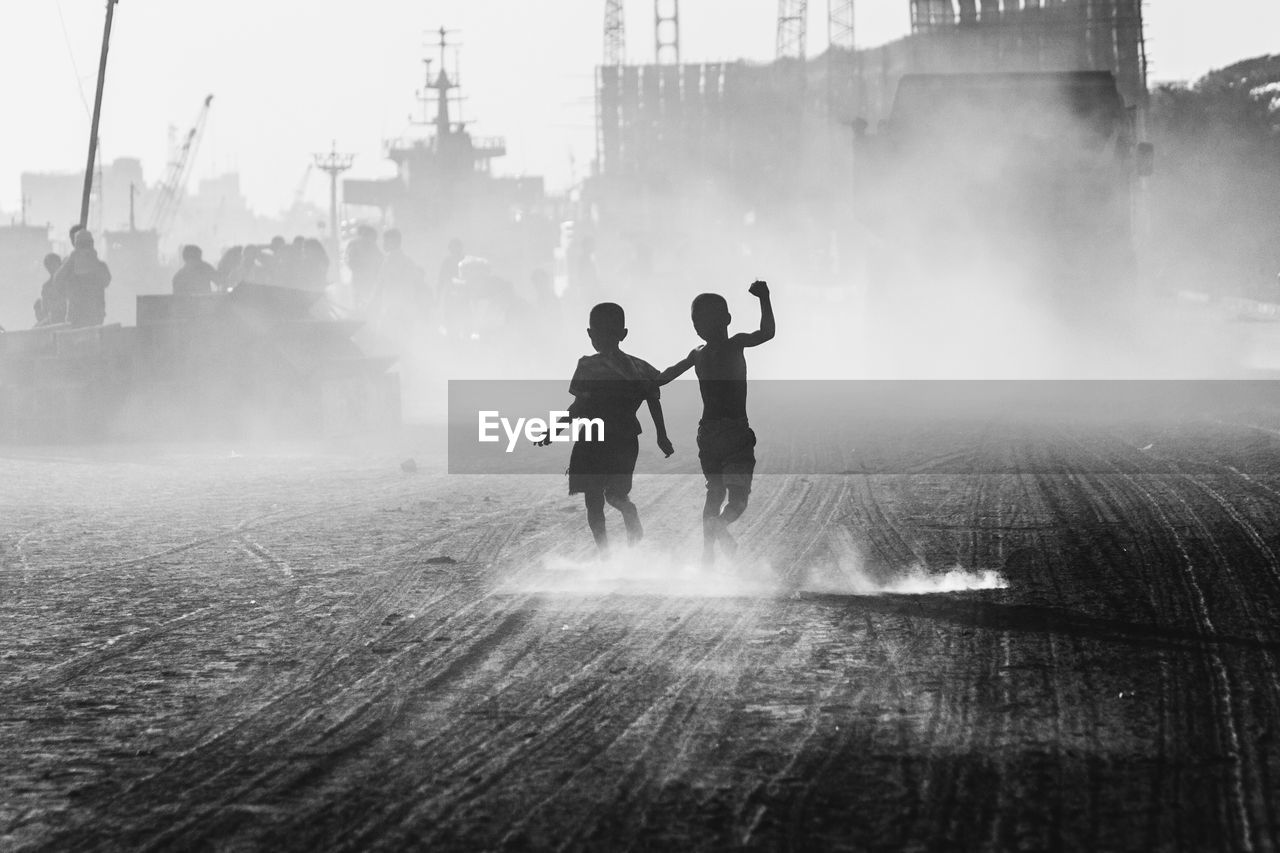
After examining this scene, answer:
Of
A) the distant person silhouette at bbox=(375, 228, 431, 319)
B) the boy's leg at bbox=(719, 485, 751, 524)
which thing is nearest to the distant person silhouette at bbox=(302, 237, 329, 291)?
the distant person silhouette at bbox=(375, 228, 431, 319)

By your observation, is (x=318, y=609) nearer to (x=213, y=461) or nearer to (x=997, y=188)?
(x=213, y=461)

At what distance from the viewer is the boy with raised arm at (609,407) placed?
26.1 ft

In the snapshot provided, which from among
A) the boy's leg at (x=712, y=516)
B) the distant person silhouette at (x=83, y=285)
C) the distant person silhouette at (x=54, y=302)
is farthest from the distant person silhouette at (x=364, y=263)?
the boy's leg at (x=712, y=516)

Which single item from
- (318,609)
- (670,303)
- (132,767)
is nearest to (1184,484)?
(318,609)

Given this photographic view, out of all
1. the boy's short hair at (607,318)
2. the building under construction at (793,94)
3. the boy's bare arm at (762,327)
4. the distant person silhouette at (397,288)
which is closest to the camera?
the boy's bare arm at (762,327)

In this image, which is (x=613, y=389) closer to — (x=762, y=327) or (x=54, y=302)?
(x=762, y=327)

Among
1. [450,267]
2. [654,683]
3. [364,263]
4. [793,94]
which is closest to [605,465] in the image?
[654,683]

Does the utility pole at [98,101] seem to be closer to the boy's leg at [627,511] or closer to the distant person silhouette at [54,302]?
the distant person silhouette at [54,302]

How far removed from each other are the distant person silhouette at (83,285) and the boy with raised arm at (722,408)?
14565 mm

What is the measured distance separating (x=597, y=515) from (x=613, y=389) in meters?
0.66

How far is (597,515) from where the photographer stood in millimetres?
8195

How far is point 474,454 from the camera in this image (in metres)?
15.7

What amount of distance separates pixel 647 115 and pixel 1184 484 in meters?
102

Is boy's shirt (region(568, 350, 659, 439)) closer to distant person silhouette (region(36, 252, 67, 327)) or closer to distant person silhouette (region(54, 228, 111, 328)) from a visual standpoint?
distant person silhouette (region(54, 228, 111, 328))
